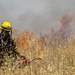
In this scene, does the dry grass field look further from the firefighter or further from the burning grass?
the firefighter

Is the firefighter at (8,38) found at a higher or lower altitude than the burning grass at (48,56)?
higher

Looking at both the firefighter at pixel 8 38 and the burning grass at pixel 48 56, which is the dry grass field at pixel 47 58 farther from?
the firefighter at pixel 8 38

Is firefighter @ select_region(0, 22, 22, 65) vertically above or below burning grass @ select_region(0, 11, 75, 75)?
above

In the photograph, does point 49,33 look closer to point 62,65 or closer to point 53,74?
point 62,65

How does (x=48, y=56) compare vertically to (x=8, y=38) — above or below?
below

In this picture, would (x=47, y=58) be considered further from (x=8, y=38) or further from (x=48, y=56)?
(x=8, y=38)

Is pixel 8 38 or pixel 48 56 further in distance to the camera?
pixel 8 38

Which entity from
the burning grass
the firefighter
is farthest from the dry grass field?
the firefighter

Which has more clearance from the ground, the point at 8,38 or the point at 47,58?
the point at 8,38

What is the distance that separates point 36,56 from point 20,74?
62.2 inches

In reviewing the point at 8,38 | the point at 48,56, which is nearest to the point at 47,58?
the point at 48,56

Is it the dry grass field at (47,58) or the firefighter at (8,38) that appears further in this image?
the firefighter at (8,38)

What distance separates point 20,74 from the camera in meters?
4.12

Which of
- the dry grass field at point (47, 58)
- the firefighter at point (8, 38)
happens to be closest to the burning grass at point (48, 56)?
the dry grass field at point (47, 58)
